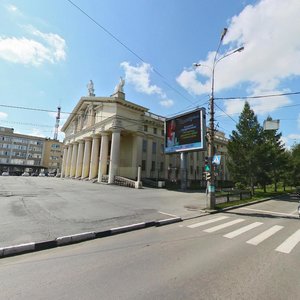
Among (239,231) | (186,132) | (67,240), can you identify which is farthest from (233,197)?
(67,240)

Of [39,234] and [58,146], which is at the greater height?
[58,146]

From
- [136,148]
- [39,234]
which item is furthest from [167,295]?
[136,148]

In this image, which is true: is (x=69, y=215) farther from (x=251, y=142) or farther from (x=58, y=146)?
(x=58, y=146)

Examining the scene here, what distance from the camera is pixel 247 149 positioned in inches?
1097

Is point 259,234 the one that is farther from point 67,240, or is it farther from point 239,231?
point 67,240

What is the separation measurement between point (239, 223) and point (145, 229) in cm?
456

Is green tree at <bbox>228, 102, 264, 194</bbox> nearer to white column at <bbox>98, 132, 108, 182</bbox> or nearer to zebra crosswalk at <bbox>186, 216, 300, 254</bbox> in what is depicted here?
zebra crosswalk at <bbox>186, 216, 300, 254</bbox>

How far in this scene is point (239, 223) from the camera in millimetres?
10281

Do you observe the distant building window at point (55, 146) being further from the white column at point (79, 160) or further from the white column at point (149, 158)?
the white column at point (149, 158)

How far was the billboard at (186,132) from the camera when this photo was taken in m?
27.8

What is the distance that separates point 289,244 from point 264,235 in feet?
3.72

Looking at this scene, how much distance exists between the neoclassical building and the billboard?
758 centimetres

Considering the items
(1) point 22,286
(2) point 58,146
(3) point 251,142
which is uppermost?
(2) point 58,146

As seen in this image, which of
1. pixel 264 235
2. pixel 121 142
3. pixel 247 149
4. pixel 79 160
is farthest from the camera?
pixel 79 160
